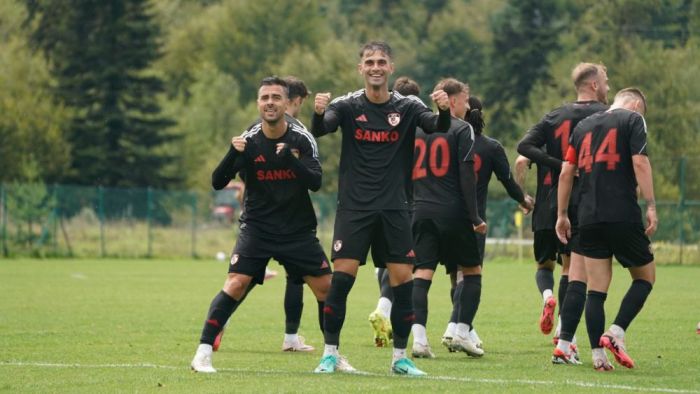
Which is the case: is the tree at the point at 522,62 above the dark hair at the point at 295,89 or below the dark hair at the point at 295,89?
above

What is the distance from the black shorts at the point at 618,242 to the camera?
9406 millimetres

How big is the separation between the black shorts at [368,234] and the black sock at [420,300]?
1711mm

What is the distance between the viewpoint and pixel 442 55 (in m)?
86.2

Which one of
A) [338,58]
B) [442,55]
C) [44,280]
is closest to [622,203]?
[44,280]

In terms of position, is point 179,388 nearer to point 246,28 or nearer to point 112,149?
point 112,149

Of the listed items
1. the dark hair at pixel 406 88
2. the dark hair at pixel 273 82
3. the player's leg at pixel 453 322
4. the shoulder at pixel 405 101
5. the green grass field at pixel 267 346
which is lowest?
the green grass field at pixel 267 346

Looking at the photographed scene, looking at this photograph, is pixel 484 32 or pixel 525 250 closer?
pixel 525 250

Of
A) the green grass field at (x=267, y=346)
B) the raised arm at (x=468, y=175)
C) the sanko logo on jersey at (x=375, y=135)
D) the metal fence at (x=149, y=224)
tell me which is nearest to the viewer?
the green grass field at (x=267, y=346)

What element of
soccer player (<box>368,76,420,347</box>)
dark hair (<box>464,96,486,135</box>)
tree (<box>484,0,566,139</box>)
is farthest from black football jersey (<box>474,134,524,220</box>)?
tree (<box>484,0,566,139</box>)

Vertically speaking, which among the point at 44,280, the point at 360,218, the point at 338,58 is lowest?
the point at 44,280

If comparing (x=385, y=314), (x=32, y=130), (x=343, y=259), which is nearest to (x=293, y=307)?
(x=385, y=314)

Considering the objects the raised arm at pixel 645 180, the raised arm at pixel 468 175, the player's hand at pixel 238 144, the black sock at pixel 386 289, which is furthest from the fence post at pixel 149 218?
the raised arm at pixel 645 180

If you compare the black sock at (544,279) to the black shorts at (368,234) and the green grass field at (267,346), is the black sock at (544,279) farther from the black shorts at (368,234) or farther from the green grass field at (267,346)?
the black shorts at (368,234)

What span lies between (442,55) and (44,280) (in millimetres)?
63979
